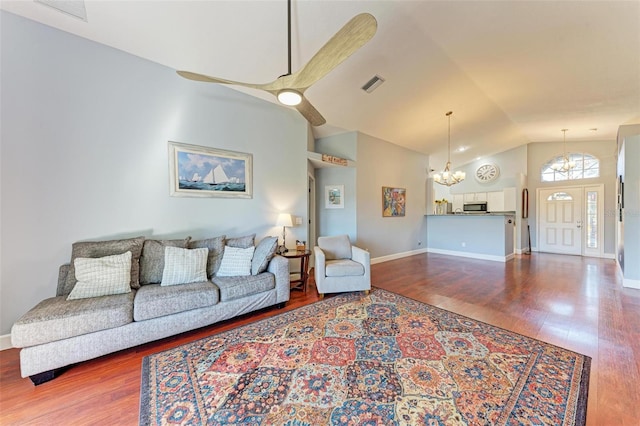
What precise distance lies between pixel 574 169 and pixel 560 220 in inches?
56.5

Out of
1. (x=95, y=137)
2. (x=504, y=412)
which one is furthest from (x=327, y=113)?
(x=504, y=412)

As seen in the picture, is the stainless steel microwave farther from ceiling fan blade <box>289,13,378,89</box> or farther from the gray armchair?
ceiling fan blade <box>289,13,378,89</box>

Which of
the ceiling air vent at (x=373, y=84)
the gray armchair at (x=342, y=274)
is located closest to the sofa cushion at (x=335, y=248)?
the gray armchair at (x=342, y=274)

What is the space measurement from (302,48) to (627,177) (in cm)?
533

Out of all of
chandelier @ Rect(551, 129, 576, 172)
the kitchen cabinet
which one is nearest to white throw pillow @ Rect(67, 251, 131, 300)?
the kitchen cabinet

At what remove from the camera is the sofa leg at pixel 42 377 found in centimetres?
175

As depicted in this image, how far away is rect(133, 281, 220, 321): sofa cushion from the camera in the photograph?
215cm

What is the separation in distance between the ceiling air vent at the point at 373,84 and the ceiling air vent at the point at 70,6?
3.25 metres

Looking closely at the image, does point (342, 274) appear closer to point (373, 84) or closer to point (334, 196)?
point (334, 196)

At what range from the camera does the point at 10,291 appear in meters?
2.24

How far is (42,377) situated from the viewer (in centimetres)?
177

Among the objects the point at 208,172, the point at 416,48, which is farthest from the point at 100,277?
the point at 416,48

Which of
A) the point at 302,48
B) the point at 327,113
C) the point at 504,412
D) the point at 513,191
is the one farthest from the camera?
the point at 513,191

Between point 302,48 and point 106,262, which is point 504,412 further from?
point 302,48
